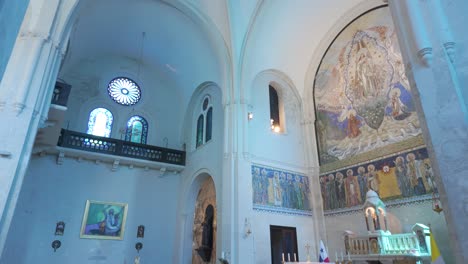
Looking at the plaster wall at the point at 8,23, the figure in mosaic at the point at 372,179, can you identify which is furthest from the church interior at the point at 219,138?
the plaster wall at the point at 8,23

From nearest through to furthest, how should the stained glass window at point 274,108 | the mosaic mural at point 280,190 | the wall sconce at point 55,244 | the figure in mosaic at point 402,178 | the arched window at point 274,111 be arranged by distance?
1. the figure in mosaic at point 402,178
2. the mosaic mural at point 280,190
3. the wall sconce at point 55,244
4. the arched window at point 274,111
5. the stained glass window at point 274,108

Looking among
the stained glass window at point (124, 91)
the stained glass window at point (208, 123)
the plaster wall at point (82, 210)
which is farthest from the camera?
the stained glass window at point (124, 91)

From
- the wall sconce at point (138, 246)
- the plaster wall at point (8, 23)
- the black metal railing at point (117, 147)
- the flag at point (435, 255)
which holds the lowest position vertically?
the flag at point (435, 255)

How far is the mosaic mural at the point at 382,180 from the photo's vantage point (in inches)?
366

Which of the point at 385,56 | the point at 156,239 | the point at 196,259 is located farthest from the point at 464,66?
the point at 156,239

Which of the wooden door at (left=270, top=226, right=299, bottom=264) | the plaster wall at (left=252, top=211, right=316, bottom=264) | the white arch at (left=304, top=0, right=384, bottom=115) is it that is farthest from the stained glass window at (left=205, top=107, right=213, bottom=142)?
the wooden door at (left=270, top=226, right=299, bottom=264)

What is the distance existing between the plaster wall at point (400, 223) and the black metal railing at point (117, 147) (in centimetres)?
759

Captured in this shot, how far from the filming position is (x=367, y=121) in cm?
1137

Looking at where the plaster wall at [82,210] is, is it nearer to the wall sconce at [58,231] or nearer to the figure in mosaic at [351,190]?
the wall sconce at [58,231]

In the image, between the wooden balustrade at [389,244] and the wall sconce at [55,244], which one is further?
the wall sconce at [55,244]

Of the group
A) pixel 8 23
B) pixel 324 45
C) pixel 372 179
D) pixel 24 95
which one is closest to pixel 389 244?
pixel 372 179

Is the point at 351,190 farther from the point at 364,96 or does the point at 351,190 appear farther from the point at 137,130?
the point at 137,130

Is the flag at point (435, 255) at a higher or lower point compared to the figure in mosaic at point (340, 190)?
lower

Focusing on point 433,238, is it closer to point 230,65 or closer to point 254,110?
point 254,110
